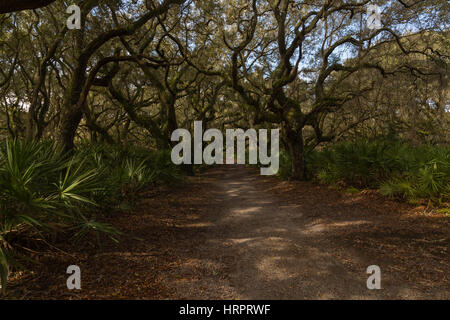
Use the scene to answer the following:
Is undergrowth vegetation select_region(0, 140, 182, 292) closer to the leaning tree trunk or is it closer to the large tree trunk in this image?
the leaning tree trunk

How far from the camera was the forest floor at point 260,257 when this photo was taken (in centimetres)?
286

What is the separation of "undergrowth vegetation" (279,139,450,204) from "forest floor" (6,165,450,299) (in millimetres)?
654

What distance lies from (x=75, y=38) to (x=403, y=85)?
540 inches

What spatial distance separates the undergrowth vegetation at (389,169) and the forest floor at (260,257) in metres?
0.65

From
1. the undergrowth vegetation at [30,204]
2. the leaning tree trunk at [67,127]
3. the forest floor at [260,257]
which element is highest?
the leaning tree trunk at [67,127]

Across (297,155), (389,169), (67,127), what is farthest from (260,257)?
(297,155)

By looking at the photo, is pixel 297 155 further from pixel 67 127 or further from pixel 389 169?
pixel 67 127

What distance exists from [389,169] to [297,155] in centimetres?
397

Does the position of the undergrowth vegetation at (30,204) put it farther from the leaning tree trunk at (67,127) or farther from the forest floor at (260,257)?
the leaning tree trunk at (67,127)

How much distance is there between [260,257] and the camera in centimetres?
386

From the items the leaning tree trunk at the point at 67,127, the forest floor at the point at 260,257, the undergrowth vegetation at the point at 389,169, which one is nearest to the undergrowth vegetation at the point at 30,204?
the forest floor at the point at 260,257

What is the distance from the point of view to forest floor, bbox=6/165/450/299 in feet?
9.37

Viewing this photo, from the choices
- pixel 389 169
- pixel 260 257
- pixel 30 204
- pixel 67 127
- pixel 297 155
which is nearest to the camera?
pixel 30 204
